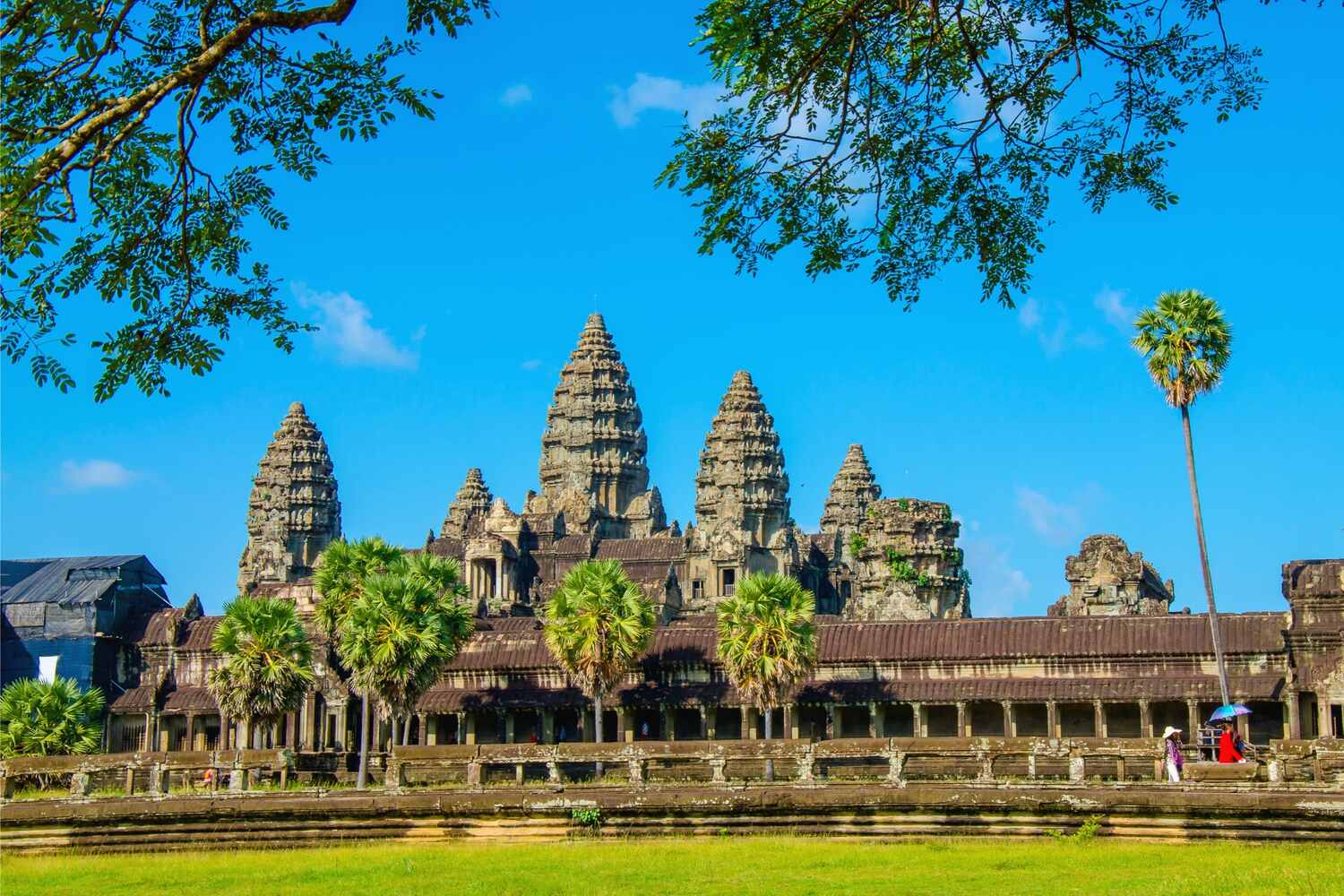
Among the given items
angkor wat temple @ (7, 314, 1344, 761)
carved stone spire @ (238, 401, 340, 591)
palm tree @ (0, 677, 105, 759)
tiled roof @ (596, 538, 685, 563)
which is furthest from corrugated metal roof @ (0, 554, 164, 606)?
carved stone spire @ (238, 401, 340, 591)

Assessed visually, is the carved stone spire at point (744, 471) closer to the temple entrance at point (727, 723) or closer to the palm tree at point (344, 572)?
the temple entrance at point (727, 723)

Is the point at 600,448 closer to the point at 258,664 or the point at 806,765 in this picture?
the point at 258,664

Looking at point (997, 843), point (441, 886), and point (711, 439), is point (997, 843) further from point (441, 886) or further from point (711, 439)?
point (711, 439)

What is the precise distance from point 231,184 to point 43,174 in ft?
8.22

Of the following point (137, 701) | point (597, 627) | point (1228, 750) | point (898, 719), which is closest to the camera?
point (1228, 750)

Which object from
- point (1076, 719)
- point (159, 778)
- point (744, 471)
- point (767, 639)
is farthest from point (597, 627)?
point (744, 471)

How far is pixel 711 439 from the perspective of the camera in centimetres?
10600

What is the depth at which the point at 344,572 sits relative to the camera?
1928 inches

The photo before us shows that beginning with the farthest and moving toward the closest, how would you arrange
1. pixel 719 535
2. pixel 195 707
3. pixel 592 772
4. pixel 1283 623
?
pixel 719 535 < pixel 195 707 < pixel 1283 623 < pixel 592 772

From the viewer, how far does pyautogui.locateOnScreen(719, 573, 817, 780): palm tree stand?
4659 centimetres

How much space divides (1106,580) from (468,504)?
201 feet

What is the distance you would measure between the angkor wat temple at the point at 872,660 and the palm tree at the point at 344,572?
151 inches

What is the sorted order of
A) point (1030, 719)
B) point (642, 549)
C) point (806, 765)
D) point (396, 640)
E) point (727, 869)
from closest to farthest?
1. point (727, 869)
2. point (806, 765)
3. point (396, 640)
4. point (1030, 719)
5. point (642, 549)

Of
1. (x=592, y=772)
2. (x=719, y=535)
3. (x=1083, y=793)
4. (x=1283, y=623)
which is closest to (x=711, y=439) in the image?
(x=719, y=535)
